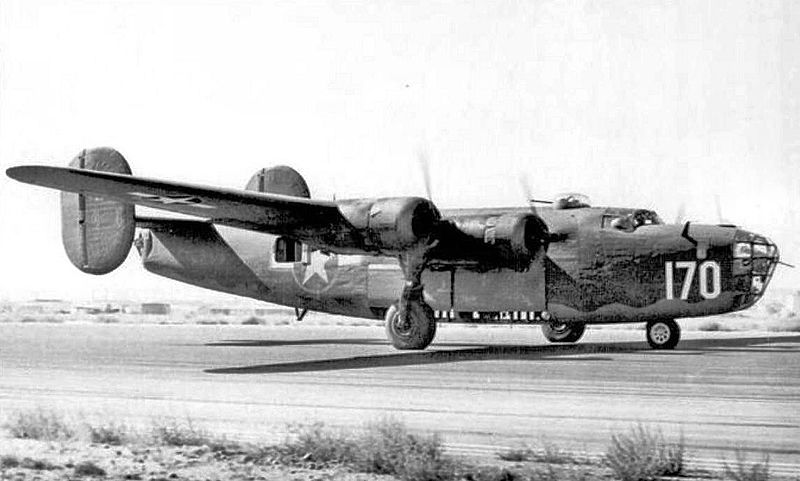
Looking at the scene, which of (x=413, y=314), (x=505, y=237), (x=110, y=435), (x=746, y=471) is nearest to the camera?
(x=746, y=471)

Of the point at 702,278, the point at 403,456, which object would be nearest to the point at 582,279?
the point at 702,278

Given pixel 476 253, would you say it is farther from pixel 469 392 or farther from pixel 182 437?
pixel 182 437

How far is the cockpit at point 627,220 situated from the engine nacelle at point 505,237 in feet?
4.15

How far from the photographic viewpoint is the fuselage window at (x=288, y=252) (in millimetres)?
22094

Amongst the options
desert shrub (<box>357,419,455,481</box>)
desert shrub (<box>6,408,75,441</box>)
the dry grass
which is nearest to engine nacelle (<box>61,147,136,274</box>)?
desert shrub (<box>6,408,75,441</box>)

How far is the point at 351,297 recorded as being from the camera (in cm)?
2134

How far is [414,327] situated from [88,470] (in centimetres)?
1237

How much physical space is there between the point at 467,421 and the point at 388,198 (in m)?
8.60

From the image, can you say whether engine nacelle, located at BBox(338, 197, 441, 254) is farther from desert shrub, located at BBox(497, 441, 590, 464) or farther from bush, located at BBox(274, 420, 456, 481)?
desert shrub, located at BBox(497, 441, 590, 464)

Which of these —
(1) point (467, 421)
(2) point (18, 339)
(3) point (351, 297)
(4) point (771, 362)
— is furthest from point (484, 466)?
(2) point (18, 339)

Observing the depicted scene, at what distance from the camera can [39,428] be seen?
8625 mm

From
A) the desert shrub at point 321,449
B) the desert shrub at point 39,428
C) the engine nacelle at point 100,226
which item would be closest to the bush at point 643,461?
the desert shrub at point 321,449

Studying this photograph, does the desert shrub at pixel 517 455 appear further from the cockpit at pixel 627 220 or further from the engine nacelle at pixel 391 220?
the cockpit at pixel 627 220

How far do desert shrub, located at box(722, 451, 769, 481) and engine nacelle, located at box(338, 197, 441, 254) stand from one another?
1063 cm
